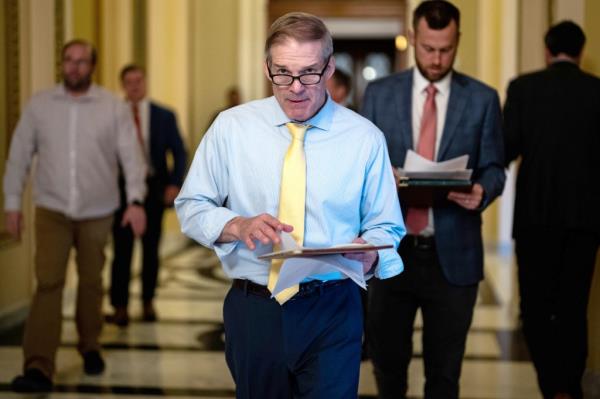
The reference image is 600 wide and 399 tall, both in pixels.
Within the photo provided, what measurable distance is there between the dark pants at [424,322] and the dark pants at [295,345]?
1.00 meters

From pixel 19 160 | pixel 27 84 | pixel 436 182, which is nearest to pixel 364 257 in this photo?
pixel 436 182

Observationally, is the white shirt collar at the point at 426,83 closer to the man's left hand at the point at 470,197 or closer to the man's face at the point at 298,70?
the man's left hand at the point at 470,197

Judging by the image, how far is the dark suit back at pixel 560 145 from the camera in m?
4.62

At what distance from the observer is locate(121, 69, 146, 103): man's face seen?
7164 mm

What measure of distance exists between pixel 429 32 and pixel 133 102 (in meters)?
3.91

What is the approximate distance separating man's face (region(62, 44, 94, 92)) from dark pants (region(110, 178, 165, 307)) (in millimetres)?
1570

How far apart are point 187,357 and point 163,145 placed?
72.7 inches

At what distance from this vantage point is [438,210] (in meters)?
3.72

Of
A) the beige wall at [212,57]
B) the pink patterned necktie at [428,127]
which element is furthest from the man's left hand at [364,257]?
the beige wall at [212,57]

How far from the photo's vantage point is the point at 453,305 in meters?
3.71

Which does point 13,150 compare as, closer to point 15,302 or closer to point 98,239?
point 98,239

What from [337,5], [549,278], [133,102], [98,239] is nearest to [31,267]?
[133,102]

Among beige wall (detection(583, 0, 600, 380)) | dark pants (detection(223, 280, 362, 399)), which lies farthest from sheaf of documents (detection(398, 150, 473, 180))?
beige wall (detection(583, 0, 600, 380))

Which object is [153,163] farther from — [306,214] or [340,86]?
[306,214]
